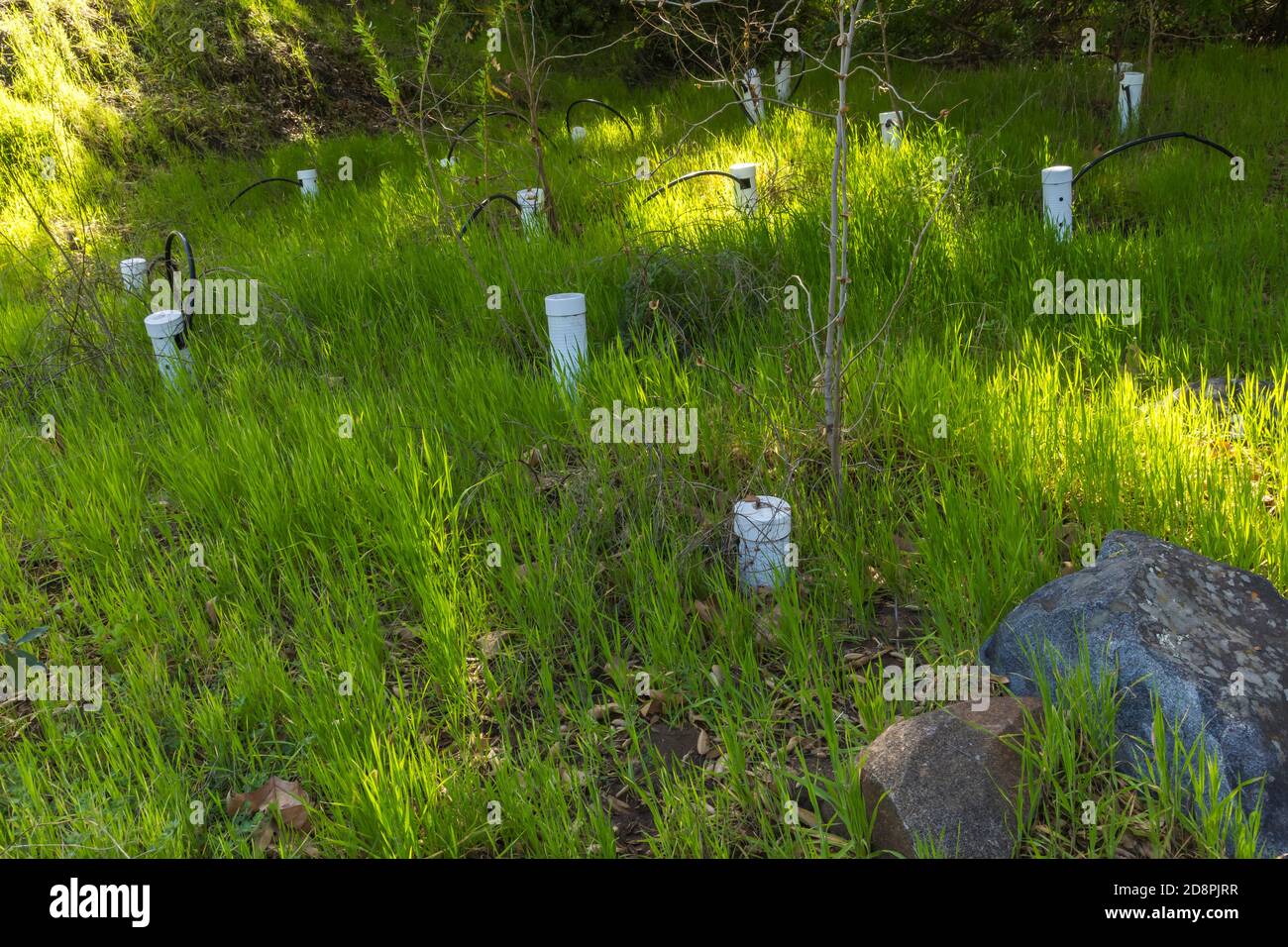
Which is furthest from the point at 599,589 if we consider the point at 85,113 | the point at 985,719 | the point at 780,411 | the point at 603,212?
the point at 85,113

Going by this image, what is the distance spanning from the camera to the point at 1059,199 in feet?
16.4

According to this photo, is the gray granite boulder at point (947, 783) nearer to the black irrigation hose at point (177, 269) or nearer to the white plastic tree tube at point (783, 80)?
the black irrigation hose at point (177, 269)

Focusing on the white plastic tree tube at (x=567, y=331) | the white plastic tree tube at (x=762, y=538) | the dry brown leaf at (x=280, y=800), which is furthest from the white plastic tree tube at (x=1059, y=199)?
the dry brown leaf at (x=280, y=800)

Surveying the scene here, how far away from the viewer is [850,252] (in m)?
4.86

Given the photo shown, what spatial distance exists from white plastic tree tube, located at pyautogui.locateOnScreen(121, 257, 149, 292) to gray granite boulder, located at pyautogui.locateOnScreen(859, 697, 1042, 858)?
498 centimetres

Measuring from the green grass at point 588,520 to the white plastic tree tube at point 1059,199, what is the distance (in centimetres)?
18

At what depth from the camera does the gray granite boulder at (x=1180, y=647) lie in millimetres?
2062

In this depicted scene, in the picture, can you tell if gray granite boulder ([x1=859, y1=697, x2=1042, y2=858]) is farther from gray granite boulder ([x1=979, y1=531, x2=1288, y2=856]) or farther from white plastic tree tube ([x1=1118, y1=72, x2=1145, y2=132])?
white plastic tree tube ([x1=1118, y1=72, x2=1145, y2=132])

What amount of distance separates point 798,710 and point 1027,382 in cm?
157

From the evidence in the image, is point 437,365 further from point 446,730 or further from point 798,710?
point 798,710

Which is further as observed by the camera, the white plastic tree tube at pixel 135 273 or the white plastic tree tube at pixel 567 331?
the white plastic tree tube at pixel 135 273

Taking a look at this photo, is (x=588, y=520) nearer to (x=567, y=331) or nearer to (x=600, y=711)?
(x=600, y=711)

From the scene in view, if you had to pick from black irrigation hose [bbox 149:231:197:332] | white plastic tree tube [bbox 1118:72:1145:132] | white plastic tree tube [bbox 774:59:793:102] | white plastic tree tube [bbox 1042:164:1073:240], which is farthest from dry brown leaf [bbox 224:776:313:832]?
white plastic tree tube [bbox 774:59:793:102]

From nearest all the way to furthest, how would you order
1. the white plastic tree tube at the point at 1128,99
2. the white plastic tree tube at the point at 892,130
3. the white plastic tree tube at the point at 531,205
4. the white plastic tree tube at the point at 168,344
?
the white plastic tree tube at the point at 168,344
the white plastic tree tube at the point at 531,205
the white plastic tree tube at the point at 892,130
the white plastic tree tube at the point at 1128,99
